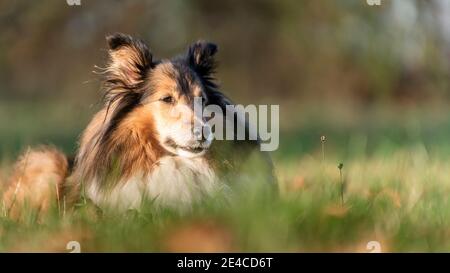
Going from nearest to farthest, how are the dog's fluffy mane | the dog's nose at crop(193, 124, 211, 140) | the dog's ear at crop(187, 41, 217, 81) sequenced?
the dog's nose at crop(193, 124, 211, 140) → the dog's fluffy mane → the dog's ear at crop(187, 41, 217, 81)

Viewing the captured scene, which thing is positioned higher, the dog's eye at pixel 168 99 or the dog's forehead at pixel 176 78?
the dog's forehead at pixel 176 78

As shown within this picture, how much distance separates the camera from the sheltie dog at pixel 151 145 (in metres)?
4.51

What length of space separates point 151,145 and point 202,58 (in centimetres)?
70

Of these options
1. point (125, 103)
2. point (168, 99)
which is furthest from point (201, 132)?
point (125, 103)

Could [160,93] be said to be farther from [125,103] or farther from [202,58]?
[202,58]

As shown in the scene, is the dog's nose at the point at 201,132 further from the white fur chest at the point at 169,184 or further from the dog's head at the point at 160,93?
the white fur chest at the point at 169,184

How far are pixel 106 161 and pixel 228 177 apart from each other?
0.75 m

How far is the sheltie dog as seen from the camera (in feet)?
14.8

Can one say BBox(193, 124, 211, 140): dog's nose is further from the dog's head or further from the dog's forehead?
the dog's forehead

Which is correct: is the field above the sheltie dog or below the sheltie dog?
below

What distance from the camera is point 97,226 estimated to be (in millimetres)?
3820

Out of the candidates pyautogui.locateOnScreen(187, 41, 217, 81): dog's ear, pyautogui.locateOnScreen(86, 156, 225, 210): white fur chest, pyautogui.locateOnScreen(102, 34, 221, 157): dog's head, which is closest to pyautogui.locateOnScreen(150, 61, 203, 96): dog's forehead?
pyautogui.locateOnScreen(102, 34, 221, 157): dog's head

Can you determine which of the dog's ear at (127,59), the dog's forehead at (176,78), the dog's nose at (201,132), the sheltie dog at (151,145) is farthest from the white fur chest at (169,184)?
the dog's ear at (127,59)
